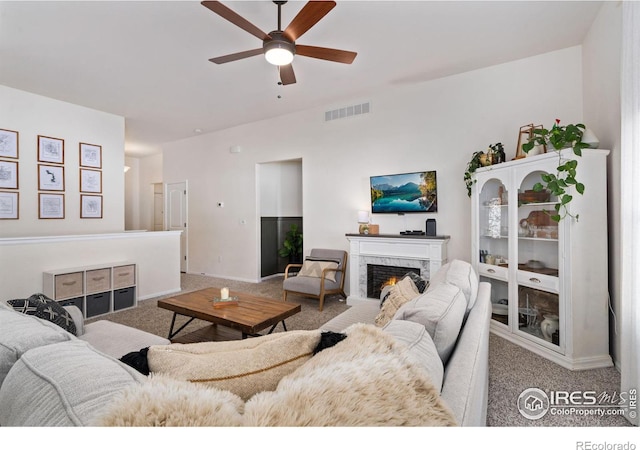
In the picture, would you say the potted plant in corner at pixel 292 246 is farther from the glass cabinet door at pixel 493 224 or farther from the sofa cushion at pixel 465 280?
the sofa cushion at pixel 465 280

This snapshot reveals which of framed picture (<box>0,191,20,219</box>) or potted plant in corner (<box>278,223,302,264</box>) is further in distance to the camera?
potted plant in corner (<box>278,223,302,264</box>)

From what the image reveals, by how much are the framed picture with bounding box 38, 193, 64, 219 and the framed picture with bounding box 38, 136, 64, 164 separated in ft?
1.63

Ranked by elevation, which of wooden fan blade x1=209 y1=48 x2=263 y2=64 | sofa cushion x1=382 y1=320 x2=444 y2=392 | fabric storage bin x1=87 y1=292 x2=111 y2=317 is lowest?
fabric storage bin x1=87 y1=292 x2=111 y2=317

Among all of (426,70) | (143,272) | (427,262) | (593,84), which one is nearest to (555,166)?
(593,84)

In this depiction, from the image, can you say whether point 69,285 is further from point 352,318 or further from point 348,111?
point 348,111

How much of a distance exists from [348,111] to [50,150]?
14.0 ft

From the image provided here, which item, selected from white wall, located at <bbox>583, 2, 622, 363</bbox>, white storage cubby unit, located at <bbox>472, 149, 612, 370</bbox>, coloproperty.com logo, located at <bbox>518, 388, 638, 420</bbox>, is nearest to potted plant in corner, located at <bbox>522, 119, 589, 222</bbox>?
white storage cubby unit, located at <bbox>472, 149, 612, 370</bbox>

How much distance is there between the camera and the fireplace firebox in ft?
12.4

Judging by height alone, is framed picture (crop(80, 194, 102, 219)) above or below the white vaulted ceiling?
below

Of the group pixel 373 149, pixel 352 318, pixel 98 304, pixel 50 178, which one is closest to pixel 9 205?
pixel 50 178

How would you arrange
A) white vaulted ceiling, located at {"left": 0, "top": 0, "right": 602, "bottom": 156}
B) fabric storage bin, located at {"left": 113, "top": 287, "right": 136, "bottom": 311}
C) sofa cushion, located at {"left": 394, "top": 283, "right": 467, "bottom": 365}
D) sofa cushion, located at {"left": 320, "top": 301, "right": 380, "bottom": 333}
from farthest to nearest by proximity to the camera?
1. fabric storage bin, located at {"left": 113, "top": 287, "right": 136, "bottom": 311}
2. white vaulted ceiling, located at {"left": 0, "top": 0, "right": 602, "bottom": 156}
3. sofa cushion, located at {"left": 320, "top": 301, "right": 380, "bottom": 333}
4. sofa cushion, located at {"left": 394, "top": 283, "right": 467, "bottom": 365}

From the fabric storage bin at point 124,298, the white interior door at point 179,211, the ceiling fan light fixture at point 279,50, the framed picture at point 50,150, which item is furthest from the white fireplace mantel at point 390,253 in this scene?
the framed picture at point 50,150

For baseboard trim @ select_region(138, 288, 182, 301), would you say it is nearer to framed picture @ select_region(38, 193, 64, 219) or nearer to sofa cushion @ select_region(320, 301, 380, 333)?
framed picture @ select_region(38, 193, 64, 219)

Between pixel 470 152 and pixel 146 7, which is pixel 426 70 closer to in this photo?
pixel 470 152
